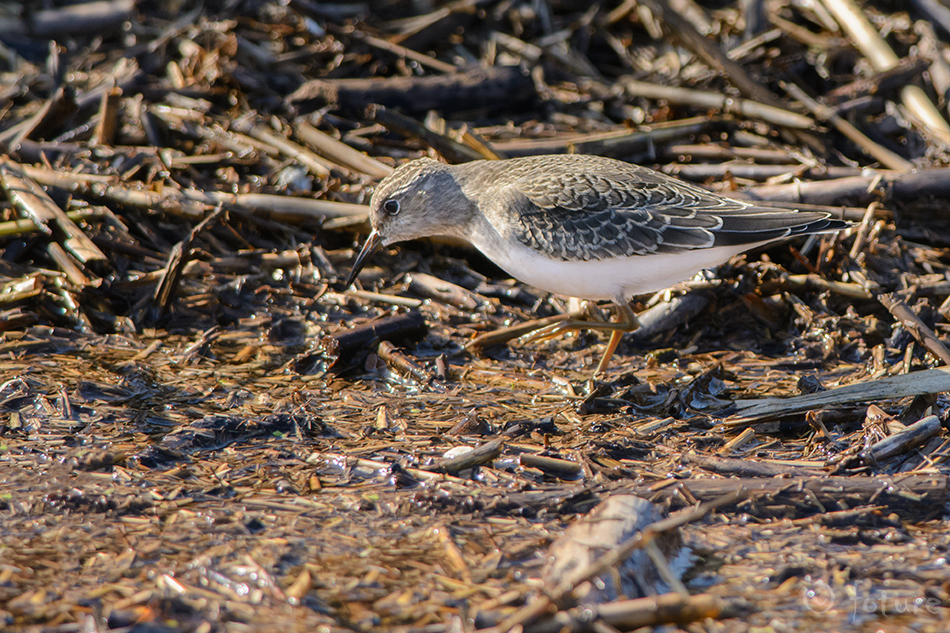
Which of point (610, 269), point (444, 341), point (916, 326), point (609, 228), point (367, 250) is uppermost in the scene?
point (609, 228)

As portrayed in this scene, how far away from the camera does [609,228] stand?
526cm

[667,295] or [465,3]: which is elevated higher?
[465,3]

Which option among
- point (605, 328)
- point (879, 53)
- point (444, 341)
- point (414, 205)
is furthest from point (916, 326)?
point (879, 53)

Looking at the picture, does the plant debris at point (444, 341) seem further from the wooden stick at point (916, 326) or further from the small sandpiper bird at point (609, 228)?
the small sandpiper bird at point (609, 228)

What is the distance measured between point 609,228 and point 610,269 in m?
0.26

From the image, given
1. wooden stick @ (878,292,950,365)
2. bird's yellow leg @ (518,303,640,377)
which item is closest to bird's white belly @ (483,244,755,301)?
bird's yellow leg @ (518,303,640,377)

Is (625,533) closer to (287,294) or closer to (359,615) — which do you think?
(359,615)

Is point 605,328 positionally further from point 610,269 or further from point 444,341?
point 444,341

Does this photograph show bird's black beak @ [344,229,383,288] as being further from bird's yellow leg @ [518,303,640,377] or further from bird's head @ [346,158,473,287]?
bird's yellow leg @ [518,303,640,377]

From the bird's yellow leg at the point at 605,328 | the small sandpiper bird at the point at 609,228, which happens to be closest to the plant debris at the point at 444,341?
the bird's yellow leg at the point at 605,328

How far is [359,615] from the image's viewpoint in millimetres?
3184

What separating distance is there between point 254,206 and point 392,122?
131 cm

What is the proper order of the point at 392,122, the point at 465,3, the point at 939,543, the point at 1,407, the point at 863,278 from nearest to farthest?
the point at 939,543, the point at 1,407, the point at 863,278, the point at 392,122, the point at 465,3

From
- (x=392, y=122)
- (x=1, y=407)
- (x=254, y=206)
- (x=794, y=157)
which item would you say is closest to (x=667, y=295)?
(x=794, y=157)
